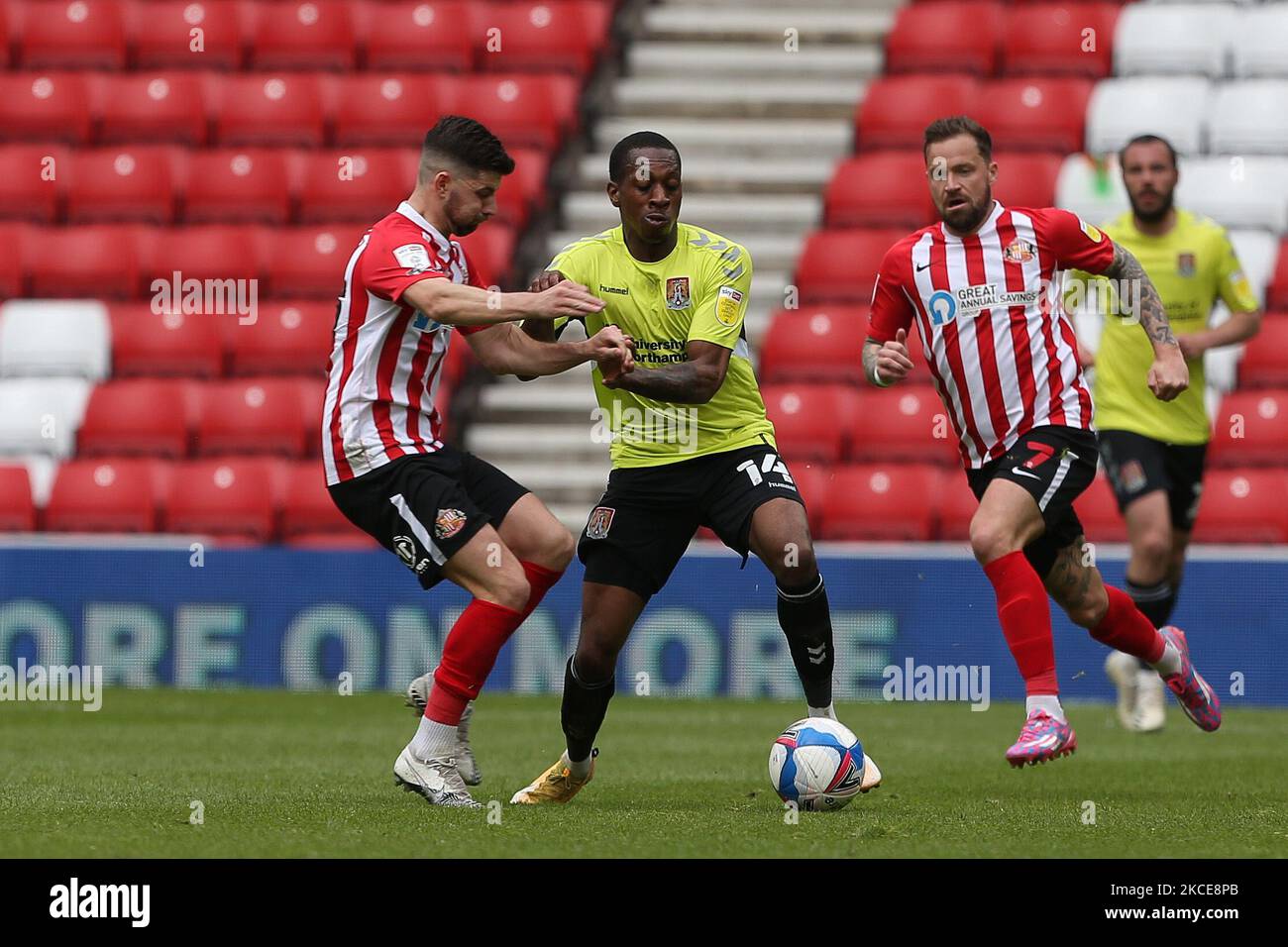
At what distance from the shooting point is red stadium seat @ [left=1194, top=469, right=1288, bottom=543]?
12.3m

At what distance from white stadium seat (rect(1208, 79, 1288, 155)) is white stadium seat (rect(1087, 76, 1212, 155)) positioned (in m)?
0.16

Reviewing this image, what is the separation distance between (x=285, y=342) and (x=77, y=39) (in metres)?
4.24

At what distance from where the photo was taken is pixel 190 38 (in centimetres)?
1675

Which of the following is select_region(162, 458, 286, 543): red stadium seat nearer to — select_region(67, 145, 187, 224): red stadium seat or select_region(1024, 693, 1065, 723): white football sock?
select_region(67, 145, 187, 224): red stadium seat

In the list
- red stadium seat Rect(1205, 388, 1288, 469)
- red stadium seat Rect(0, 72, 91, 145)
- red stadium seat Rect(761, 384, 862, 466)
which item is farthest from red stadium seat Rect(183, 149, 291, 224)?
red stadium seat Rect(1205, 388, 1288, 469)

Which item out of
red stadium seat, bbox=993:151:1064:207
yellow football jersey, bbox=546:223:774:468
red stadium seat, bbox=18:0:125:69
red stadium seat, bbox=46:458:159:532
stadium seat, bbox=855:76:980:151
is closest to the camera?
yellow football jersey, bbox=546:223:774:468

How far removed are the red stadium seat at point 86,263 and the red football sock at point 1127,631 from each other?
937cm

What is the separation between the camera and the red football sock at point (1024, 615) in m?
6.88

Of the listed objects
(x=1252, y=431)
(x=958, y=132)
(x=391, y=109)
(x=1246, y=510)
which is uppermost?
(x=391, y=109)

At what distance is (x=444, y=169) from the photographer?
6.83 m

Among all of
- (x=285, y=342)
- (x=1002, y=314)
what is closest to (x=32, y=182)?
(x=285, y=342)

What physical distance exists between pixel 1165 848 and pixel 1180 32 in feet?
36.8

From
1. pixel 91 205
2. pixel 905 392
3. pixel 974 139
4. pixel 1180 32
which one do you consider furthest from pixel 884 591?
pixel 91 205

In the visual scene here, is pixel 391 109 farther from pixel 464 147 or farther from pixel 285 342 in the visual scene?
pixel 464 147
